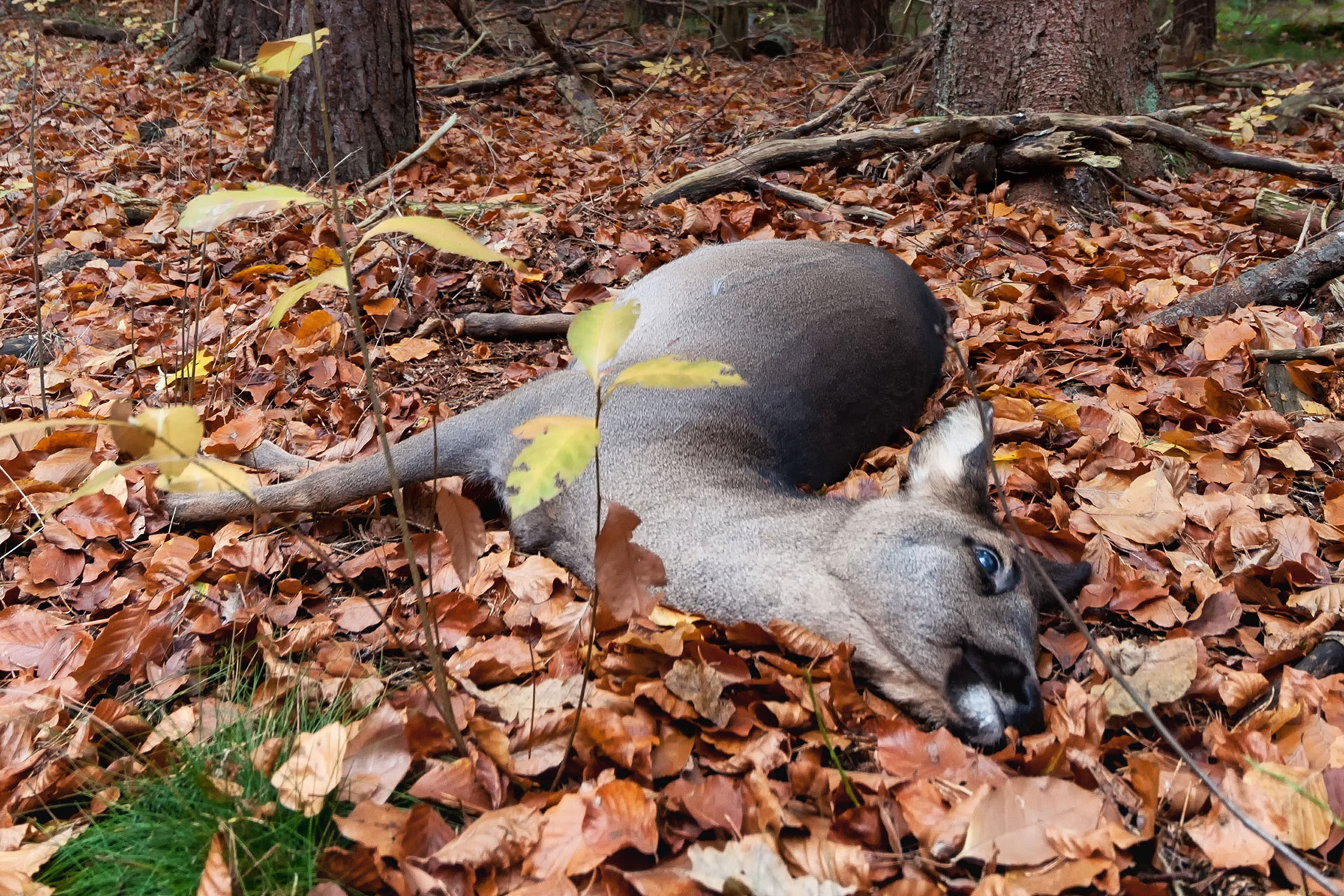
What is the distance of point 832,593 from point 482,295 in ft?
10.7

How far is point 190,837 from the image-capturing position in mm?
1979

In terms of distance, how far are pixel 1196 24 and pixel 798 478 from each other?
14.7 metres

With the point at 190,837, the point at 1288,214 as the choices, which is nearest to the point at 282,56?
the point at 190,837

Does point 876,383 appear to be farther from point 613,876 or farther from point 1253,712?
point 613,876

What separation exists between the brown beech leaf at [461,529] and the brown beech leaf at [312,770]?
19.3 inches

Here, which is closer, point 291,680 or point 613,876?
point 613,876

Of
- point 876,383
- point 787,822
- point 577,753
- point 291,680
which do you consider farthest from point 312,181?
point 787,822

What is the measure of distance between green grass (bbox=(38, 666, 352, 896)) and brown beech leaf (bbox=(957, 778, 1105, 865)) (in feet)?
4.53

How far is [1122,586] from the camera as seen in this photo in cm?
299

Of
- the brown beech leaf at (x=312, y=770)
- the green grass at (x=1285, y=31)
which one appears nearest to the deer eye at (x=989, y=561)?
the brown beech leaf at (x=312, y=770)

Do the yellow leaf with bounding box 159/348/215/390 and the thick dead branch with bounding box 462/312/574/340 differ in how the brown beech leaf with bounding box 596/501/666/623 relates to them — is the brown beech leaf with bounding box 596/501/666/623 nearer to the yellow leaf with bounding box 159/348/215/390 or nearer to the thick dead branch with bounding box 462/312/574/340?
the yellow leaf with bounding box 159/348/215/390

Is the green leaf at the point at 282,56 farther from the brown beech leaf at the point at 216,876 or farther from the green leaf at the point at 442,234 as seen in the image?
the brown beech leaf at the point at 216,876

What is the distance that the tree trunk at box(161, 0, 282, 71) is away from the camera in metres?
10.1

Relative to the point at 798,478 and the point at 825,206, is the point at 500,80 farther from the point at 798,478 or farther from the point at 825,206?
the point at 798,478
